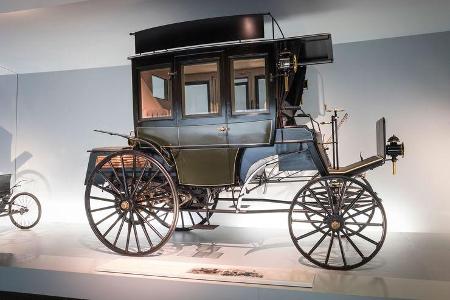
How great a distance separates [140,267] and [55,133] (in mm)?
3657

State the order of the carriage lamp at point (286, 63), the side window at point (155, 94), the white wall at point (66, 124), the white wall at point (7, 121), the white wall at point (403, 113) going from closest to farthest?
the carriage lamp at point (286, 63), the side window at point (155, 94), the white wall at point (403, 113), the white wall at point (66, 124), the white wall at point (7, 121)

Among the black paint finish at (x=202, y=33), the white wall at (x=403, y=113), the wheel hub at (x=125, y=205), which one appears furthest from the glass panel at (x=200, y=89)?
the white wall at (x=403, y=113)

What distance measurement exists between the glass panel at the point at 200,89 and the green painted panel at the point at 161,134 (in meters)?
0.22

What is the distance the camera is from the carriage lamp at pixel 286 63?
3283mm

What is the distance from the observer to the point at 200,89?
142 inches

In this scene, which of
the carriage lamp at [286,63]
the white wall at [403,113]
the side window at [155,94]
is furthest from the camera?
the white wall at [403,113]

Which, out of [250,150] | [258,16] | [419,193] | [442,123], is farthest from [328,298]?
[442,123]

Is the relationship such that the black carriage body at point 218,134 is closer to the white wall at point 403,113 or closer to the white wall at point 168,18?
the white wall at point 168,18

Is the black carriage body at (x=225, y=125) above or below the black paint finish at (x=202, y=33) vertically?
below

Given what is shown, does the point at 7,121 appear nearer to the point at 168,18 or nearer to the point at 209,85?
the point at 168,18

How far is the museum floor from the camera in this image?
2643 millimetres

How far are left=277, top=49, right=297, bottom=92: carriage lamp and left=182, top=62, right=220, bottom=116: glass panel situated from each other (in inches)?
23.3

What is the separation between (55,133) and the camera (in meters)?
5.97

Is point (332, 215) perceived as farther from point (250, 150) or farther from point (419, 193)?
point (419, 193)
